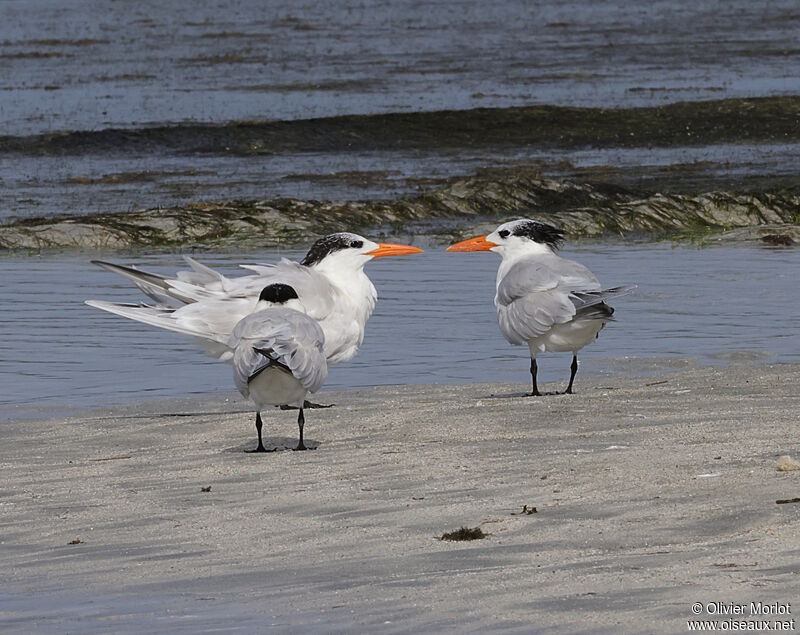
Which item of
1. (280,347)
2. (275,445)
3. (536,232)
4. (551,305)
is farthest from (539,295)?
(280,347)

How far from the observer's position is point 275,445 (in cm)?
804

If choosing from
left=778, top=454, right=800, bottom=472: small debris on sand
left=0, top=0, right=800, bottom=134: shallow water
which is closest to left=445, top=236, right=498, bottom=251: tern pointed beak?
left=778, top=454, right=800, bottom=472: small debris on sand

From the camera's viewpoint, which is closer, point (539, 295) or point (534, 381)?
point (539, 295)

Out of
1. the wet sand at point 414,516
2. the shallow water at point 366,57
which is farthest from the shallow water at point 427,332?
the shallow water at point 366,57

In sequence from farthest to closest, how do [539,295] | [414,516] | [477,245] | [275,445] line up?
[477,245] → [539,295] → [275,445] → [414,516]

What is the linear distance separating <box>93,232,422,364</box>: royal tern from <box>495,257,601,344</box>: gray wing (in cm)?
84

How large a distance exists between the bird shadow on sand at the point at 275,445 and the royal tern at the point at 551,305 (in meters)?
1.63

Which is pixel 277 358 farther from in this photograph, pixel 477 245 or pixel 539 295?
pixel 477 245

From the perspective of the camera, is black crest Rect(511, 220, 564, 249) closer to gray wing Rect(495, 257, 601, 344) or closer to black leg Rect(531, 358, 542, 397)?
gray wing Rect(495, 257, 601, 344)

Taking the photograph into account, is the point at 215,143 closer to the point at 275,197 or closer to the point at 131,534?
the point at 275,197

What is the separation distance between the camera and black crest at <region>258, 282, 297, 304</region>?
827 centimetres

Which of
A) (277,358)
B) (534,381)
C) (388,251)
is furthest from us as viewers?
(388,251)

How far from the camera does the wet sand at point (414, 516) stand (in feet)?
16.2

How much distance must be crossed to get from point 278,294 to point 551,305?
1.58 metres
